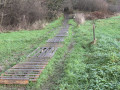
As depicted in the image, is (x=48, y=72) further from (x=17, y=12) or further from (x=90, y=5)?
(x=90, y=5)

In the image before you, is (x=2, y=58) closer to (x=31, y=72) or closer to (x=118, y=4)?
(x=31, y=72)

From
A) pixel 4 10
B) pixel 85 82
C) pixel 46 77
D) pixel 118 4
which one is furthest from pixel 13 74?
pixel 118 4

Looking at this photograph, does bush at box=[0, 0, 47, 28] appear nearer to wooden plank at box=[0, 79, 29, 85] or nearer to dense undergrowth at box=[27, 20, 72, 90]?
dense undergrowth at box=[27, 20, 72, 90]

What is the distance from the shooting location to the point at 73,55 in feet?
19.5

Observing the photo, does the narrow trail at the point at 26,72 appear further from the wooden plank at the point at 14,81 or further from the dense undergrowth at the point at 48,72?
the dense undergrowth at the point at 48,72

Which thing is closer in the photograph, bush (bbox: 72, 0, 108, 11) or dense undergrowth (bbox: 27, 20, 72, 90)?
dense undergrowth (bbox: 27, 20, 72, 90)

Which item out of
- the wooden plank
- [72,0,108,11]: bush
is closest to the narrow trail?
the wooden plank

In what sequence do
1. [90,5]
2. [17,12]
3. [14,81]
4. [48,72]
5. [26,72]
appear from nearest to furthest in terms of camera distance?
[14,81]
[26,72]
[48,72]
[17,12]
[90,5]

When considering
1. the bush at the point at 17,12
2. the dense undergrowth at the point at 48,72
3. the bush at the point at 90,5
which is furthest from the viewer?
the bush at the point at 90,5

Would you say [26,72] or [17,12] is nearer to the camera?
[26,72]

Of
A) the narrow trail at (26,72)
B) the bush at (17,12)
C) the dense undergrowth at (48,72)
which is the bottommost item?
the dense undergrowth at (48,72)

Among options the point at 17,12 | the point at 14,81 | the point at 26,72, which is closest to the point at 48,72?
the point at 26,72

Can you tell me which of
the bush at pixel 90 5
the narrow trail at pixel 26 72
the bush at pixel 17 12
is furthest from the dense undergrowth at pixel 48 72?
the bush at pixel 90 5

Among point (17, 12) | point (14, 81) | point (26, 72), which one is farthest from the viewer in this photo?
point (17, 12)
